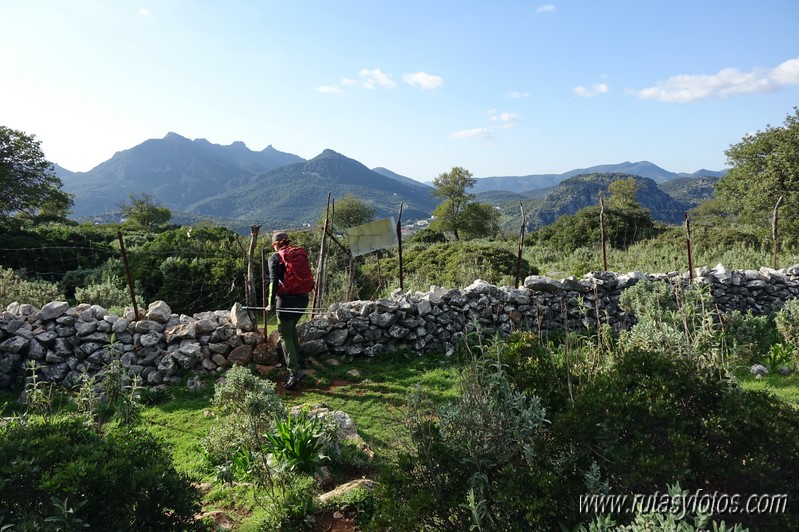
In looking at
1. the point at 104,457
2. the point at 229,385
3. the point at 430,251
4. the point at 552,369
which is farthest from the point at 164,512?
the point at 430,251

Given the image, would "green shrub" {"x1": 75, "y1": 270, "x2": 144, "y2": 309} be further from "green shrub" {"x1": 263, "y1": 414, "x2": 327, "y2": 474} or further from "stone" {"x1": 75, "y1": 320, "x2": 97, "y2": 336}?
"green shrub" {"x1": 263, "y1": 414, "x2": 327, "y2": 474}

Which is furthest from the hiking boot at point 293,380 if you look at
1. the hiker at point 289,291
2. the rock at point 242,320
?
the rock at point 242,320

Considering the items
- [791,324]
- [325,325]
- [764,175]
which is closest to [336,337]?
[325,325]

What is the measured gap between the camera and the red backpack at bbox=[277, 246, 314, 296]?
6594 millimetres

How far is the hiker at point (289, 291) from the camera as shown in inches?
259

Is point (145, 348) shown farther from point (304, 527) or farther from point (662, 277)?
point (662, 277)

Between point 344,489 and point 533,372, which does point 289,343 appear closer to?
point 344,489

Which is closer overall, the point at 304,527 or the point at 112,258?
the point at 304,527

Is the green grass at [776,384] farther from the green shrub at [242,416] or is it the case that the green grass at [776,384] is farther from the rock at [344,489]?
the green shrub at [242,416]

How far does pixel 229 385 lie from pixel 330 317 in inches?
130

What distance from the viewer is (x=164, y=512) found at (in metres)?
2.63

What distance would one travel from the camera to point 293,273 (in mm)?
6617

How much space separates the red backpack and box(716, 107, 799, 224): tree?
21.3m

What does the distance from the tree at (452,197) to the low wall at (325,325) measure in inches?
1523
